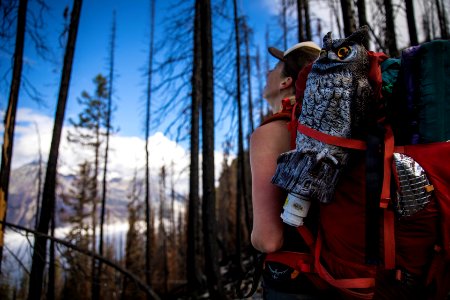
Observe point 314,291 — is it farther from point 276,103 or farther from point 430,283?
point 276,103

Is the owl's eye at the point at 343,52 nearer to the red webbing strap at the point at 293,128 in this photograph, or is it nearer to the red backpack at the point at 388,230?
the red backpack at the point at 388,230

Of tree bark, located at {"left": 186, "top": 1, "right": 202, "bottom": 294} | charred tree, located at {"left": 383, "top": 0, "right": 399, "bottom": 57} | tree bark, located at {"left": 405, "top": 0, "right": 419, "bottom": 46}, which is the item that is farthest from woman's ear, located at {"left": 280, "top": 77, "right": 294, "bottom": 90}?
tree bark, located at {"left": 186, "top": 1, "right": 202, "bottom": 294}

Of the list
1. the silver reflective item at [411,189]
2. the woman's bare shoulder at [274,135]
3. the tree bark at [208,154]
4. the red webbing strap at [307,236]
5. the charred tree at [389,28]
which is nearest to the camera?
the silver reflective item at [411,189]

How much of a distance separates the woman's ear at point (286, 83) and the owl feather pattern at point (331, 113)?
1.86 ft

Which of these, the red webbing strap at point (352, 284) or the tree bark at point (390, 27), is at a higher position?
the tree bark at point (390, 27)


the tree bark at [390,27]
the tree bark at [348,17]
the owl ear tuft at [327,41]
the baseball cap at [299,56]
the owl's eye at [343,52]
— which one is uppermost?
the tree bark at [390,27]

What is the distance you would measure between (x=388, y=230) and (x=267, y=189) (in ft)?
1.69

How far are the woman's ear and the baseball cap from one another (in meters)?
0.04

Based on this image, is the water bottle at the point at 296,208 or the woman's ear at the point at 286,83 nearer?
the water bottle at the point at 296,208

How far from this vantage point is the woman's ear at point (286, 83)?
1.67 meters

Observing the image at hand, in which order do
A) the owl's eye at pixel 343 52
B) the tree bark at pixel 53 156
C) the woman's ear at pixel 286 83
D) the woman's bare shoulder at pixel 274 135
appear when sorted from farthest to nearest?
the tree bark at pixel 53 156, the woman's ear at pixel 286 83, the woman's bare shoulder at pixel 274 135, the owl's eye at pixel 343 52

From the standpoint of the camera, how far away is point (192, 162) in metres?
9.83

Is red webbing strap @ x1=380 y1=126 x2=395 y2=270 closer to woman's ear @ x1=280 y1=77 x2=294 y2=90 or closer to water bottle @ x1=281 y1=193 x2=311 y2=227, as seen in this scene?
water bottle @ x1=281 y1=193 x2=311 y2=227

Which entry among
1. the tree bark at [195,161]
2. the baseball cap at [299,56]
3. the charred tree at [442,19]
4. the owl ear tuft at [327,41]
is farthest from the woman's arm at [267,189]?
the charred tree at [442,19]
